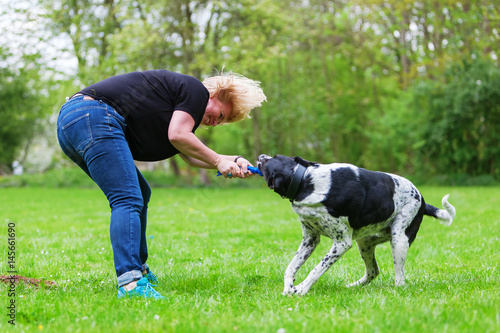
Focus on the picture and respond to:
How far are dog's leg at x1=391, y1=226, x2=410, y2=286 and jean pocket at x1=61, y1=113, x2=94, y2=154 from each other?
2579mm

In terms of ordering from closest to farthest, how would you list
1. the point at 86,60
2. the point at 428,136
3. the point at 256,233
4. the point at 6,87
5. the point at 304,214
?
the point at 304,214, the point at 256,233, the point at 428,136, the point at 86,60, the point at 6,87

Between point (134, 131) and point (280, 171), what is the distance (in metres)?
1.18

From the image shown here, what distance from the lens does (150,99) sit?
12.1ft

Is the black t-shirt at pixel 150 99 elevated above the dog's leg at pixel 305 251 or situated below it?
above

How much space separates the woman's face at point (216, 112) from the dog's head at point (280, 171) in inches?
23.5

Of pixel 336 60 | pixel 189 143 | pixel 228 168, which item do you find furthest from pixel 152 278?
pixel 336 60

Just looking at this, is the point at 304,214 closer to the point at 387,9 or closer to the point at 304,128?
the point at 387,9

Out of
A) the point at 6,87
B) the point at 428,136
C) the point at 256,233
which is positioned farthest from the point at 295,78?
the point at 256,233

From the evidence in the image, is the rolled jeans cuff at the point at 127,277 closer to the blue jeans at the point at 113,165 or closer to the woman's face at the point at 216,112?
the blue jeans at the point at 113,165

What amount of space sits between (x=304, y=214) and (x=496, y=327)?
1.54m


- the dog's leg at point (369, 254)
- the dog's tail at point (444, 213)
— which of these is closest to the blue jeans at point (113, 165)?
the dog's leg at point (369, 254)

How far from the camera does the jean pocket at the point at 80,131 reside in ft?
11.2

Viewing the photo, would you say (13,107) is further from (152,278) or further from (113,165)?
(113,165)

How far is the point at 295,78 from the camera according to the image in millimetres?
27469
